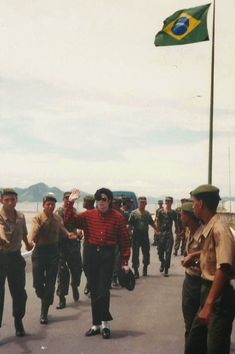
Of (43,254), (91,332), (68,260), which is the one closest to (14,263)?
(43,254)

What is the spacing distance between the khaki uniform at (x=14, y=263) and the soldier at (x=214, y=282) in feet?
10.4

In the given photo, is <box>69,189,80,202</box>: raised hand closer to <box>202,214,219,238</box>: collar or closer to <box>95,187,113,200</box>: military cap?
<box>95,187,113,200</box>: military cap

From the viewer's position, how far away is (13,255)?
6.56 meters

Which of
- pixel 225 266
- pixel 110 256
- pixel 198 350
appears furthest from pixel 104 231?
pixel 225 266

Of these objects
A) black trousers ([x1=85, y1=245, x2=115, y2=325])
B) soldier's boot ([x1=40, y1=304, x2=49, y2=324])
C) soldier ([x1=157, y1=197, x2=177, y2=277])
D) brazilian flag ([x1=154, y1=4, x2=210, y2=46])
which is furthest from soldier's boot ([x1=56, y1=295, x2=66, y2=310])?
brazilian flag ([x1=154, y1=4, x2=210, y2=46])

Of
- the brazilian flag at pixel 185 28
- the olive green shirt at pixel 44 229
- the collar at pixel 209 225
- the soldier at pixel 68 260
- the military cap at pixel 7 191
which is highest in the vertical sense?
the brazilian flag at pixel 185 28

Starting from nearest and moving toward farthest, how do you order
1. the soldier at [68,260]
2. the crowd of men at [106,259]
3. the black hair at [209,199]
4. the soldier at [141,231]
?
the crowd of men at [106,259], the black hair at [209,199], the soldier at [68,260], the soldier at [141,231]

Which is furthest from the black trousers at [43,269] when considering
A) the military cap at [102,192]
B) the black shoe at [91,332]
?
the military cap at [102,192]

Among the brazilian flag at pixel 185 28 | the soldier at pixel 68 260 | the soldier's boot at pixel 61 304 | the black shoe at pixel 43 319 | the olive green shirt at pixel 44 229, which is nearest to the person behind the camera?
the black shoe at pixel 43 319

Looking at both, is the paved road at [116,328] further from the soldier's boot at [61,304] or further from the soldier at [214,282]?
the soldier at [214,282]

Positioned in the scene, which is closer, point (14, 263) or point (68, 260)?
point (14, 263)

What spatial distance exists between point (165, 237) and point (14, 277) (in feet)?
21.5

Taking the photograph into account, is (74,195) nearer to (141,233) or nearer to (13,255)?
(13,255)

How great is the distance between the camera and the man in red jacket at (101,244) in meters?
6.85
